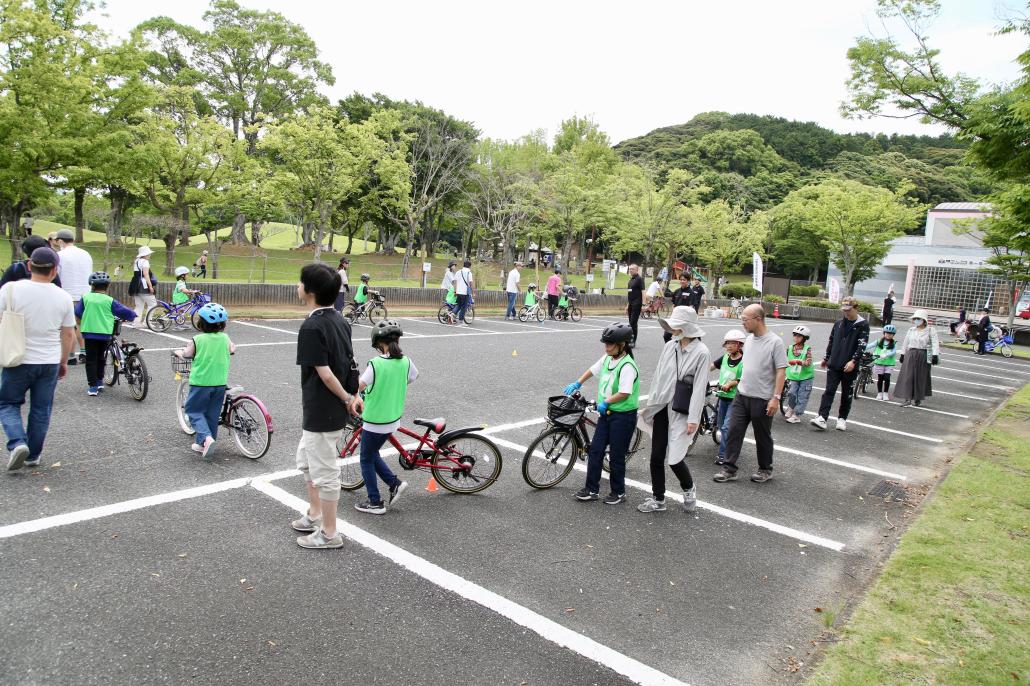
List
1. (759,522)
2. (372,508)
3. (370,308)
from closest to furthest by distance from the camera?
1. (372,508)
2. (759,522)
3. (370,308)

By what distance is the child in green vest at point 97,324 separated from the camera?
773cm

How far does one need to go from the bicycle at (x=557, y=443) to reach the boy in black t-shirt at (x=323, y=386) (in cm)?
197

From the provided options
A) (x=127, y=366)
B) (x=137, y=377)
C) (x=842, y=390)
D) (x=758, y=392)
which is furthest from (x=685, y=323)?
(x=127, y=366)

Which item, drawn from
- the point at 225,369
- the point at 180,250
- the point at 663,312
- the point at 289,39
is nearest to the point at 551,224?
the point at 663,312

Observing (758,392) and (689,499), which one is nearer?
(689,499)

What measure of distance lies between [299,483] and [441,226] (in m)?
52.9

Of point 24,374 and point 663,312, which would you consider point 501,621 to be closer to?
point 24,374

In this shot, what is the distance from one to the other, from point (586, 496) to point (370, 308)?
13.6 meters

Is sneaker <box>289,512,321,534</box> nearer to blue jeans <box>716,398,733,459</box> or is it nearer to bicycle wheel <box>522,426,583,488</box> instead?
bicycle wheel <box>522,426,583,488</box>

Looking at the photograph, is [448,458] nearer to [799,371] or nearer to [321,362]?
[321,362]

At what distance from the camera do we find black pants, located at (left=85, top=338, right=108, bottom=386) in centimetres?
781

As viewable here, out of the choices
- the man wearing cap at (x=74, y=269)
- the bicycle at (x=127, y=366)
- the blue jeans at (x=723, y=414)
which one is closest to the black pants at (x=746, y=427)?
the blue jeans at (x=723, y=414)

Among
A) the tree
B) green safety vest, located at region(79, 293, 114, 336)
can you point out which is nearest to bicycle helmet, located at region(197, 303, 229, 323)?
green safety vest, located at region(79, 293, 114, 336)

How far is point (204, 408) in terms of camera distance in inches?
239
